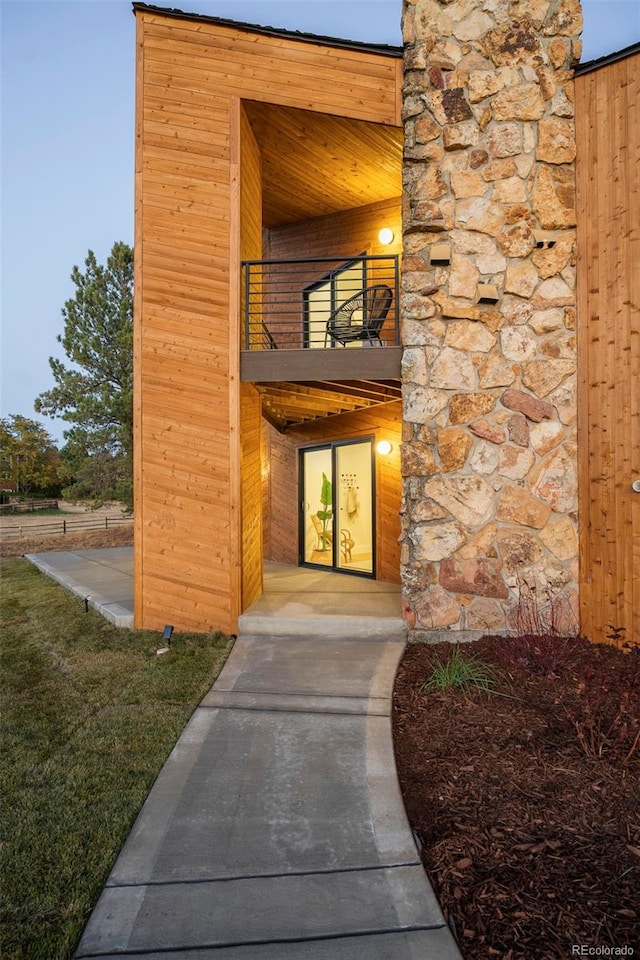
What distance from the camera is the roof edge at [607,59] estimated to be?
4746 mm

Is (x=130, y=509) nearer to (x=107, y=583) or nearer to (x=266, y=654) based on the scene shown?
(x=107, y=583)

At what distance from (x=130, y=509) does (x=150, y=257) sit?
9.32 m

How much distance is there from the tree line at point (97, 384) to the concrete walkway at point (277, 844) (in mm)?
10565

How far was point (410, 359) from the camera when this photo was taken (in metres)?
5.35

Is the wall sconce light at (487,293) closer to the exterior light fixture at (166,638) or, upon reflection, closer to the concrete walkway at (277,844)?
the concrete walkway at (277,844)

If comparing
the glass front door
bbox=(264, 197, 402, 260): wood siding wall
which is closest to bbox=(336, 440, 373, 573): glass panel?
the glass front door

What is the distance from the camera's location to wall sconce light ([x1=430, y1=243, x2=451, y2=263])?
525cm

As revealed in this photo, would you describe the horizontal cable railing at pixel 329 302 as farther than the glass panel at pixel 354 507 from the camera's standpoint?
No

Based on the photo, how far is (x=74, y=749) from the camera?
3307 millimetres

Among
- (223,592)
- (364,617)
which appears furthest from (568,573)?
(223,592)

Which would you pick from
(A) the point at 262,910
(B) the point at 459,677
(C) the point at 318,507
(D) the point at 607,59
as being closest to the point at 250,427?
(C) the point at 318,507

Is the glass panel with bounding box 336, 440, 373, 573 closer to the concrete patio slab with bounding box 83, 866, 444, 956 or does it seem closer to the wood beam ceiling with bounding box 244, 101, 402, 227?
the wood beam ceiling with bounding box 244, 101, 402, 227

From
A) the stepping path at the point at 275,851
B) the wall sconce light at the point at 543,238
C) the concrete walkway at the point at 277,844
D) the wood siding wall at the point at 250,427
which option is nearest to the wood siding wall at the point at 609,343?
the wall sconce light at the point at 543,238

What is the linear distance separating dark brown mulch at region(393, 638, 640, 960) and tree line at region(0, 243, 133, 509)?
37.1ft
